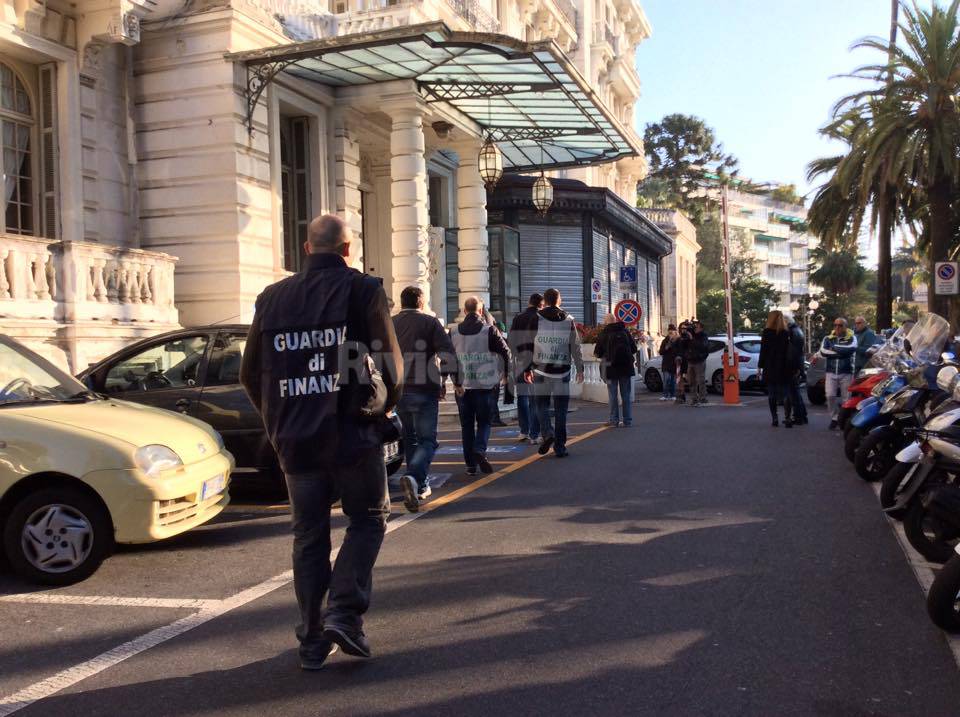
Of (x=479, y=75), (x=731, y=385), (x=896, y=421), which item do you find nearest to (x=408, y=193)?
(x=479, y=75)

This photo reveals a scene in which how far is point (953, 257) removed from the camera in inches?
947

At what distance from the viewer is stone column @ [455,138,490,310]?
66.1ft

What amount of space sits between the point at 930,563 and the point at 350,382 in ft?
12.3

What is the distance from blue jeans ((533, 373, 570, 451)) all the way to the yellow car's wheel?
585cm

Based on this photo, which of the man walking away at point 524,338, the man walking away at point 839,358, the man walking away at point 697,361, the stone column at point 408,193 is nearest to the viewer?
the man walking away at point 524,338

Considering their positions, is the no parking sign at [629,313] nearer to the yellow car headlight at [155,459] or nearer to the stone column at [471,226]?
the stone column at [471,226]

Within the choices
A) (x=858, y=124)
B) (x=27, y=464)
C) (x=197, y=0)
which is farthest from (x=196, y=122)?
(x=858, y=124)

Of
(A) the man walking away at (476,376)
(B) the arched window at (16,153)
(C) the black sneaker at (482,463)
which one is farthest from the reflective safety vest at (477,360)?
(B) the arched window at (16,153)

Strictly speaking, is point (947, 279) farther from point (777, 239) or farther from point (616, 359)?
point (777, 239)

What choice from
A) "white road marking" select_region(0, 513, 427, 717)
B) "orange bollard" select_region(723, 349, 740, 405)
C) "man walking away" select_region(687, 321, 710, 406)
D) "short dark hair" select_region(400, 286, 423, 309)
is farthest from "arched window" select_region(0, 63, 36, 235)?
"orange bollard" select_region(723, 349, 740, 405)

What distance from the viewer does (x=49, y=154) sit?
43.2 feet

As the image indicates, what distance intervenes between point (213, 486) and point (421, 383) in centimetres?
224

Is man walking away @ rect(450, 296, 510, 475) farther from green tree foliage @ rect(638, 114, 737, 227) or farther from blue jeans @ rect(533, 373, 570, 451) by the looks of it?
green tree foliage @ rect(638, 114, 737, 227)

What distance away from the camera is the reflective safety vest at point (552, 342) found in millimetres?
10820
